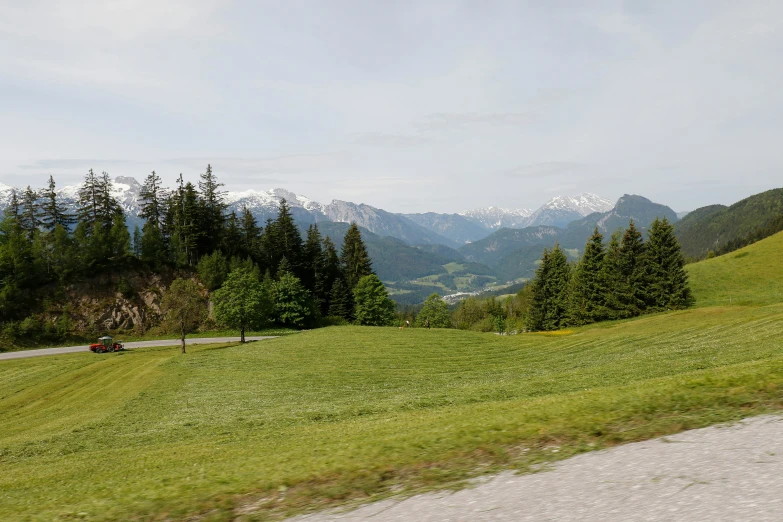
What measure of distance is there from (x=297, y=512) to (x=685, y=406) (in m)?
9.07

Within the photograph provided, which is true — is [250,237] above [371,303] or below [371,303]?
above

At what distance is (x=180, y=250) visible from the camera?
90.1 m

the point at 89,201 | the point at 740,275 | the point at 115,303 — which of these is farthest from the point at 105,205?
the point at 740,275

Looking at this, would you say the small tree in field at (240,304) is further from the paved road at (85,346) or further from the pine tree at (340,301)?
the pine tree at (340,301)

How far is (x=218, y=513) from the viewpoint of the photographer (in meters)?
7.49

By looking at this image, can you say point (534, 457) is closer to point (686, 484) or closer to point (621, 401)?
point (686, 484)

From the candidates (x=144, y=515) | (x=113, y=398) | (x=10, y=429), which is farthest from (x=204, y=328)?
(x=144, y=515)

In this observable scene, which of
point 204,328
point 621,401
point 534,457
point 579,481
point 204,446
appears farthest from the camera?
point 204,328

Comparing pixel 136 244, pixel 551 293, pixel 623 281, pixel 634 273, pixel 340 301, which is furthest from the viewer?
pixel 340 301

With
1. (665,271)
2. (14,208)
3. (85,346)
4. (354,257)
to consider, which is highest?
(14,208)

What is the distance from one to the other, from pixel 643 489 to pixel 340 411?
17.3 meters

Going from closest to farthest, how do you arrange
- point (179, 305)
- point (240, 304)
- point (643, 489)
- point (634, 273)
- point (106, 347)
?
point (643, 489) → point (179, 305) → point (106, 347) → point (240, 304) → point (634, 273)

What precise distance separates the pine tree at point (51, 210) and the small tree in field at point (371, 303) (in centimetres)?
6253

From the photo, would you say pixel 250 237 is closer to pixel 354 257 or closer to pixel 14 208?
pixel 354 257
